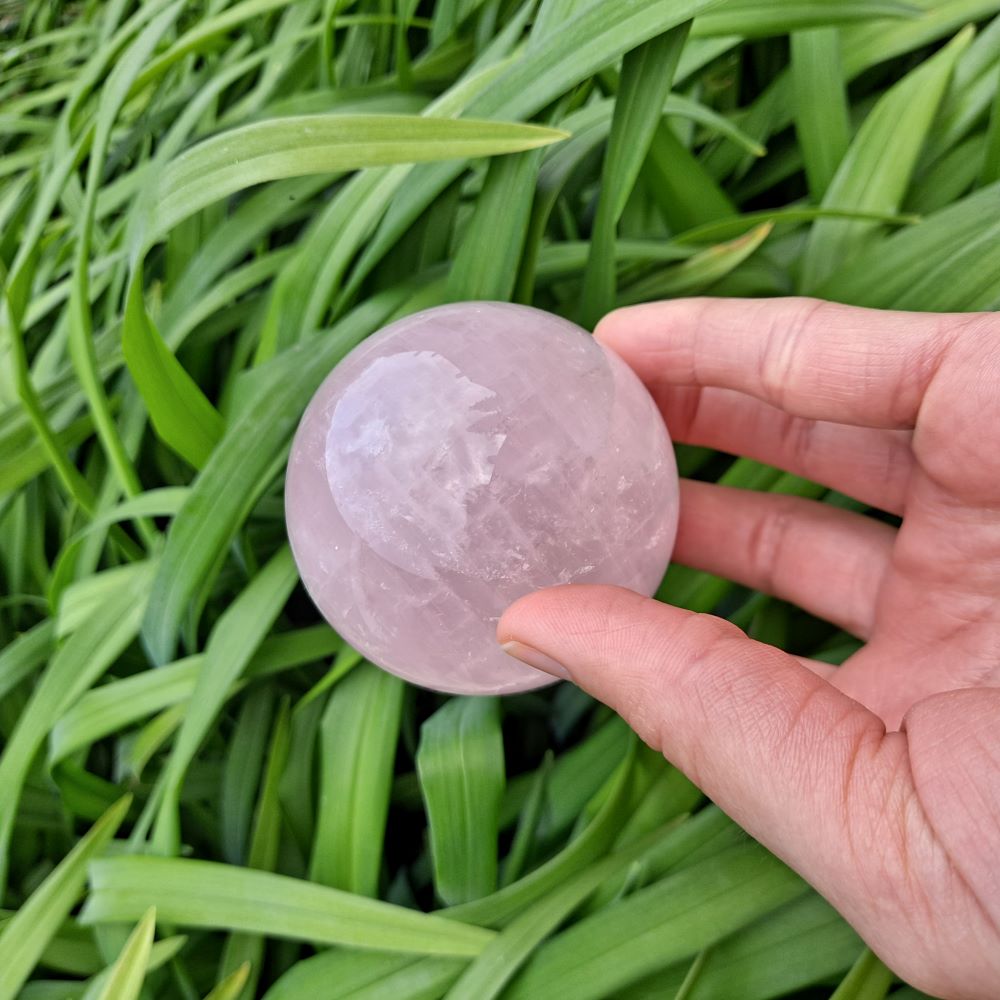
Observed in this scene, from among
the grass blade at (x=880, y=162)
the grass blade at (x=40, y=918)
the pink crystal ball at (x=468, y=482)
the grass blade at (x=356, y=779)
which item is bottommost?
the grass blade at (x=40, y=918)

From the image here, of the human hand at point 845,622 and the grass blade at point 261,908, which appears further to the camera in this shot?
the grass blade at point 261,908

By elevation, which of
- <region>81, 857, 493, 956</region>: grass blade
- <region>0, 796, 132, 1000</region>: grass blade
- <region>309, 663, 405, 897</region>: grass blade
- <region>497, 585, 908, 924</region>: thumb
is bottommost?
<region>0, 796, 132, 1000</region>: grass blade

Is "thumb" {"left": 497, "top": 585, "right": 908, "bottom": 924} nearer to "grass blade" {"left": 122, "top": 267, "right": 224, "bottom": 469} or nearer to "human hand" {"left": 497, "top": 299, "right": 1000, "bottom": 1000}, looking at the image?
"human hand" {"left": 497, "top": 299, "right": 1000, "bottom": 1000}

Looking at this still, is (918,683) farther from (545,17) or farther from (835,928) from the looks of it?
(545,17)

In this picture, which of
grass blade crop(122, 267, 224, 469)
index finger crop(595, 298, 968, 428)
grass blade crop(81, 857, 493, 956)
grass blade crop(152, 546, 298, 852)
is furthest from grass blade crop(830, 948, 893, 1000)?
grass blade crop(122, 267, 224, 469)

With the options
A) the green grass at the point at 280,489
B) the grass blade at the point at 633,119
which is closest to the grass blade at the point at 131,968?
the green grass at the point at 280,489

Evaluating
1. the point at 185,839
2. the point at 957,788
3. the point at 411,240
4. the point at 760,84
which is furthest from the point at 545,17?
the point at 185,839

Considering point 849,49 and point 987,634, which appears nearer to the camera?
point 987,634

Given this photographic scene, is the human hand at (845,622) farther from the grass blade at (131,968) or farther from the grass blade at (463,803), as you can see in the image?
the grass blade at (131,968)
